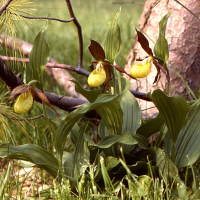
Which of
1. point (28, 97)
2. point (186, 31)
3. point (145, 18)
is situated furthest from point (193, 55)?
point (28, 97)

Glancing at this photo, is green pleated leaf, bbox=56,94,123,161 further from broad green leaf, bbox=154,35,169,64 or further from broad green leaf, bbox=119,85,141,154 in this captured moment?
broad green leaf, bbox=154,35,169,64

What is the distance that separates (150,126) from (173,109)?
0.20 meters

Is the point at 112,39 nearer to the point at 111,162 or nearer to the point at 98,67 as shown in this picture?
the point at 98,67

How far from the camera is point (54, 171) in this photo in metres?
1.08

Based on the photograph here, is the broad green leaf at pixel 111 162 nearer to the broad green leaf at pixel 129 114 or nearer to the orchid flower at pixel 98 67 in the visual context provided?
the broad green leaf at pixel 129 114

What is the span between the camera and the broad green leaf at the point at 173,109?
0.97m

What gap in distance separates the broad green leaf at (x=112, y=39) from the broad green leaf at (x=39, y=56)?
0.71 ft

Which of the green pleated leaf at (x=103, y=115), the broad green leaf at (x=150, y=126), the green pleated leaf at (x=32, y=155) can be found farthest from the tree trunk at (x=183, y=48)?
the green pleated leaf at (x=32, y=155)

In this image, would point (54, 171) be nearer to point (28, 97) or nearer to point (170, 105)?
point (28, 97)

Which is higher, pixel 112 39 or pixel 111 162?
pixel 112 39

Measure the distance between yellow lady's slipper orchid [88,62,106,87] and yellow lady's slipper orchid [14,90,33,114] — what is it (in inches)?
7.8

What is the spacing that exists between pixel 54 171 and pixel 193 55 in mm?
962

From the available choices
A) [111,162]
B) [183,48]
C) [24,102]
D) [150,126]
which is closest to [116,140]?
[111,162]

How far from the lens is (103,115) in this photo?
111cm
